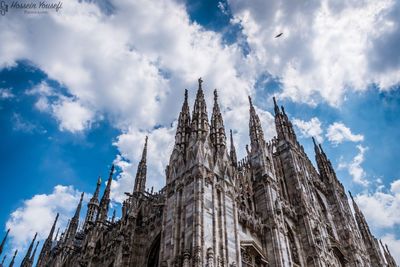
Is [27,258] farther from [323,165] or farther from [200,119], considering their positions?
[323,165]

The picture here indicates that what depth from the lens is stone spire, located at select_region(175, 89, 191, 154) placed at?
21.9 m

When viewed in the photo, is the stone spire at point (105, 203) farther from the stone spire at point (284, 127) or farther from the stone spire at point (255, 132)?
the stone spire at point (284, 127)

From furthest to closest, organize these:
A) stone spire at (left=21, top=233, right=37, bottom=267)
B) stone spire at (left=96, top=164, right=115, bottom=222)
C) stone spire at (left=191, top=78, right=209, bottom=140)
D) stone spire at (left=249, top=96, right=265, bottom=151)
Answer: stone spire at (left=21, top=233, right=37, bottom=267) < stone spire at (left=249, top=96, right=265, bottom=151) < stone spire at (left=96, top=164, right=115, bottom=222) < stone spire at (left=191, top=78, right=209, bottom=140)

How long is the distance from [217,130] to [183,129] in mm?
2267

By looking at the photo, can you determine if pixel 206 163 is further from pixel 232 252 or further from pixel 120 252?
pixel 120 252

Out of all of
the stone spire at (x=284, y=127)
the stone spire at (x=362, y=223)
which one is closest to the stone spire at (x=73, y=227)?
the stone spire at (x=284, y=127)

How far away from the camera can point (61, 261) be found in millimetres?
30766

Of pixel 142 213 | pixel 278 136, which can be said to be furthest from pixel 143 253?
pixel 278 136

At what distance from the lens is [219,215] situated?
17672mm

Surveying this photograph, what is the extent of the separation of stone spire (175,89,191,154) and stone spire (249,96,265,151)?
8213 mm

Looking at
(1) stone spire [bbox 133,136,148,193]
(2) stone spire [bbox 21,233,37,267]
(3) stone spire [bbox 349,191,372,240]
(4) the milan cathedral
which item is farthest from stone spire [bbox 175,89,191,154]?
(2) stone spire [bbox 21,233,37,267]

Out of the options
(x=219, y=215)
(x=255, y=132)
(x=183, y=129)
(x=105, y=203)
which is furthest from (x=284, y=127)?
(x=219, y=215)

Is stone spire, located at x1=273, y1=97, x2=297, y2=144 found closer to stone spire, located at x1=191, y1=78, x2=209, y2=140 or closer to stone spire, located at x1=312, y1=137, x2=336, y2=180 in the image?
stone spire, located at x1=312, y1=137, x2=336, y2=180

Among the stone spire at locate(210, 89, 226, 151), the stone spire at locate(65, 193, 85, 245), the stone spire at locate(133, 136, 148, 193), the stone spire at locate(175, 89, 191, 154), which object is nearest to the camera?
the stone spire at locate(175, 89, 191, 154)
